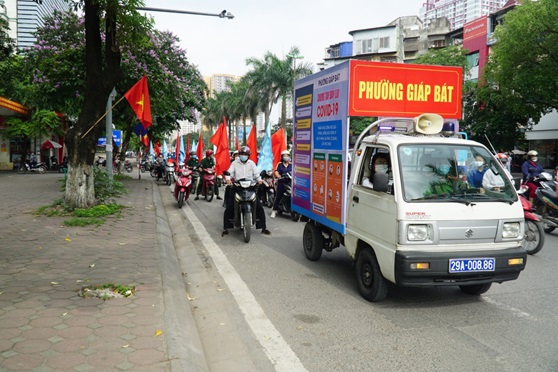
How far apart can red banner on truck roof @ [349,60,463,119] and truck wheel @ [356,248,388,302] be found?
164 cm

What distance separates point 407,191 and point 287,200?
285 inches

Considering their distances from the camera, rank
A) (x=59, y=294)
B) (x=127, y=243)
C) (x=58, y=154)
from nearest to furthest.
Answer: (x=59, y=294) < (x=127, y=243) < (x=58, y=154)

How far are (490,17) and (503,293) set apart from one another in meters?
36.9

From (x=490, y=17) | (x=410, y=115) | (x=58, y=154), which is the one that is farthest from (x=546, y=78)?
(x=58, y=154)

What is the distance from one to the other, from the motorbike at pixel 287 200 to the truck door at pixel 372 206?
585 cm

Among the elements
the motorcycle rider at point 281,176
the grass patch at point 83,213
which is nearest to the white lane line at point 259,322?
the grass patch at point 83,213

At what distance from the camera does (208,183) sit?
1555cm

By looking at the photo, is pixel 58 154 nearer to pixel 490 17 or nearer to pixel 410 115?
pixel 490 17

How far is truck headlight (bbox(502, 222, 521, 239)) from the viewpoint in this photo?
4.82m

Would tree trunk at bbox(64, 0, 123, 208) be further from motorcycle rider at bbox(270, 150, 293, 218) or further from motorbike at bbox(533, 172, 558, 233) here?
motorbike at bbox(533, 172, 558, 233)

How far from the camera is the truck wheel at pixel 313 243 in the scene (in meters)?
7.04

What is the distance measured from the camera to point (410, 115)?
587 centimetres

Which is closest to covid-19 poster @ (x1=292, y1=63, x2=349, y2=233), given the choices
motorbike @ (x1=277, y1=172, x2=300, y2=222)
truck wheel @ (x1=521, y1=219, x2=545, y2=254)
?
truck wheel @ (x1=521, y1=219, x2=545, y2=254)

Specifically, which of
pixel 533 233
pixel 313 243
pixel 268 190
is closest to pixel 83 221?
pixel 313 243
